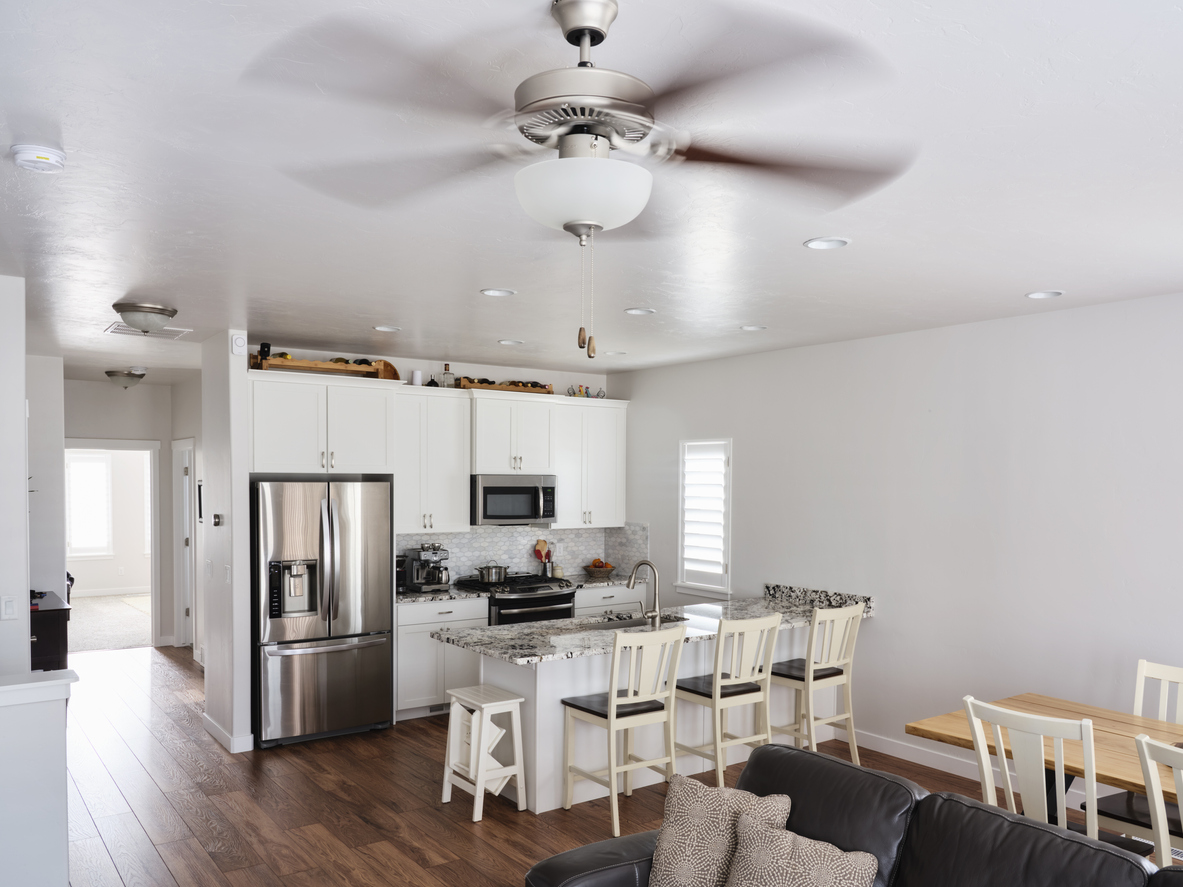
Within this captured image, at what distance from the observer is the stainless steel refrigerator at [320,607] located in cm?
528

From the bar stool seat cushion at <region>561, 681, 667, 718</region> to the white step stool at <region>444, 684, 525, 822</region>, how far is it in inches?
11.2

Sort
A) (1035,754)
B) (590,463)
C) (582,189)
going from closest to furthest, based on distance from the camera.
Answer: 1. (582,189)
2. (1035,754)
3. (590,463)

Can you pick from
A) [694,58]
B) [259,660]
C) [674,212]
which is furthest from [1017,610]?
[259,660]

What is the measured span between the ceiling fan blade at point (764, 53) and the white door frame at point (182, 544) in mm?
7498

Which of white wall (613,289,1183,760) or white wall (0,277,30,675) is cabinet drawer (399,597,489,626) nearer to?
white wall (613,289,1183,760)

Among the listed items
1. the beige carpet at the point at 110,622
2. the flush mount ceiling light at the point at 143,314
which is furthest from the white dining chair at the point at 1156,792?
the beige carpet at the point at 110,622

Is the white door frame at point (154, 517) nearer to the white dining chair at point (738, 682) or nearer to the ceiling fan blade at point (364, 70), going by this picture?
the white dining chair at point (738, 682)

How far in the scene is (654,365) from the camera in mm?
6906

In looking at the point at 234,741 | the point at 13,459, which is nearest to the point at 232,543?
the point at 234,741

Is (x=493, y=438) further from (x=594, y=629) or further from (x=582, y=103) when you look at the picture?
(x=582, y=103)

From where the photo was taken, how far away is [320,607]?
545 centimetres

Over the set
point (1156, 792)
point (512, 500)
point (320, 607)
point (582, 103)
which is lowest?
point (1156, 792)

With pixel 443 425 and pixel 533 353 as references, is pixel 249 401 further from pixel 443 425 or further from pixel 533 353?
pixel 533 353

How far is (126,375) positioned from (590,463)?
13.1 ft
